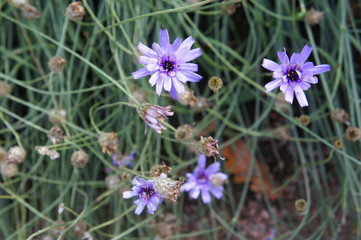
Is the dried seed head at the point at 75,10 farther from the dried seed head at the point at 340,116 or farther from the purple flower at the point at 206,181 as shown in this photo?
the dried seed head at the point at 340,116

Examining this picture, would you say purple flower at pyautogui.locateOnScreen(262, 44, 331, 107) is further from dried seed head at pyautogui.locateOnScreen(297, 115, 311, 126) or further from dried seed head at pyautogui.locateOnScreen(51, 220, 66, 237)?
dried seed head at pyautogui.locateOnScreen(51, 220, 66, 237)

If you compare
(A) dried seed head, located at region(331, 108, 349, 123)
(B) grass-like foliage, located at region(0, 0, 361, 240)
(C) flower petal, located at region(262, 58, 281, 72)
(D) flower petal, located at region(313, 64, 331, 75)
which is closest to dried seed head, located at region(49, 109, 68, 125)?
(B) grass-like foliage, located at region(0, 0, 361, 240)

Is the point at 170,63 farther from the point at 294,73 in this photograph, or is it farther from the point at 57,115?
the point at 57,115

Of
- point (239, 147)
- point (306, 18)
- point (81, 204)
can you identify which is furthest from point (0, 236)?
point (306, 18)

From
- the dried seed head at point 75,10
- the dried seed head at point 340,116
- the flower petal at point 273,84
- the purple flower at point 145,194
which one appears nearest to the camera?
the flower petal at point 273,84

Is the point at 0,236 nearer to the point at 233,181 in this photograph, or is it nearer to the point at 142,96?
the point at 142,96

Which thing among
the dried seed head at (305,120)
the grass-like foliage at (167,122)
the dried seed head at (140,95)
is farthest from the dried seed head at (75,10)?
the dried seed head at (305,120)

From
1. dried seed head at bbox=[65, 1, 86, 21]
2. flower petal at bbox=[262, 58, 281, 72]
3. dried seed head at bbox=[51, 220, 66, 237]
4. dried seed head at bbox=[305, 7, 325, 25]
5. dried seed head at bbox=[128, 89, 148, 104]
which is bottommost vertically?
dried seed head at bbox=[51, 220, 66, 237]
